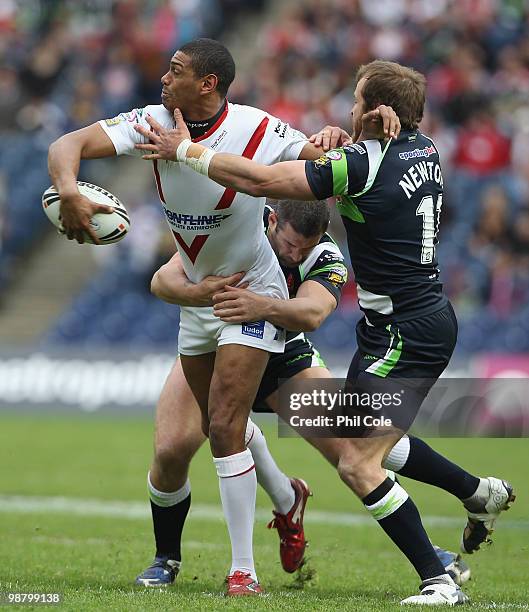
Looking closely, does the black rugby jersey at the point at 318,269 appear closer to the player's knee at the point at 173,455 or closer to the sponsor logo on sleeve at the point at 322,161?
the player's knee at the point at 173,455

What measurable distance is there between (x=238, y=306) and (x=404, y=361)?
0.97 metres

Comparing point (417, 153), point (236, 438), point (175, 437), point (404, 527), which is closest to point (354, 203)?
point (417, 153)

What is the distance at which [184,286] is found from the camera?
6684mm

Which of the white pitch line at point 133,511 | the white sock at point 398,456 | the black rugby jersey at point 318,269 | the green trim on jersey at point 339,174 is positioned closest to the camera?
the green trim on jersey at point 339,174

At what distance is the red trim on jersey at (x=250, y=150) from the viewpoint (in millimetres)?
6426

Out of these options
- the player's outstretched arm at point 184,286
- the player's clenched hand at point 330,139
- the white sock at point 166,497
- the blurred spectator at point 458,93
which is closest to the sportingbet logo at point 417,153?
the player's clenched hand at point 330,139

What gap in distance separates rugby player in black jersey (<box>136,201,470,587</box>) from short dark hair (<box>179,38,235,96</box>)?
90 centimetres

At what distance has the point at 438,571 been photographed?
19.7 feet

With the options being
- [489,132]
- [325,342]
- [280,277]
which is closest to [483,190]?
[489,132]

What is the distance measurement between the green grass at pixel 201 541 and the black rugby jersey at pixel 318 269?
1.64 m

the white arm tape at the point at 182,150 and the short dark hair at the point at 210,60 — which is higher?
the short dark hair at the point at 210,60

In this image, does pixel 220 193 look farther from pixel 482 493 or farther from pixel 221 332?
pixel 482 493

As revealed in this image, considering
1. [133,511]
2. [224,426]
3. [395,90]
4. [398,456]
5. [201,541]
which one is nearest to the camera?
[395,90]

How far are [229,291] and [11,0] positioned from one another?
19985 mm
